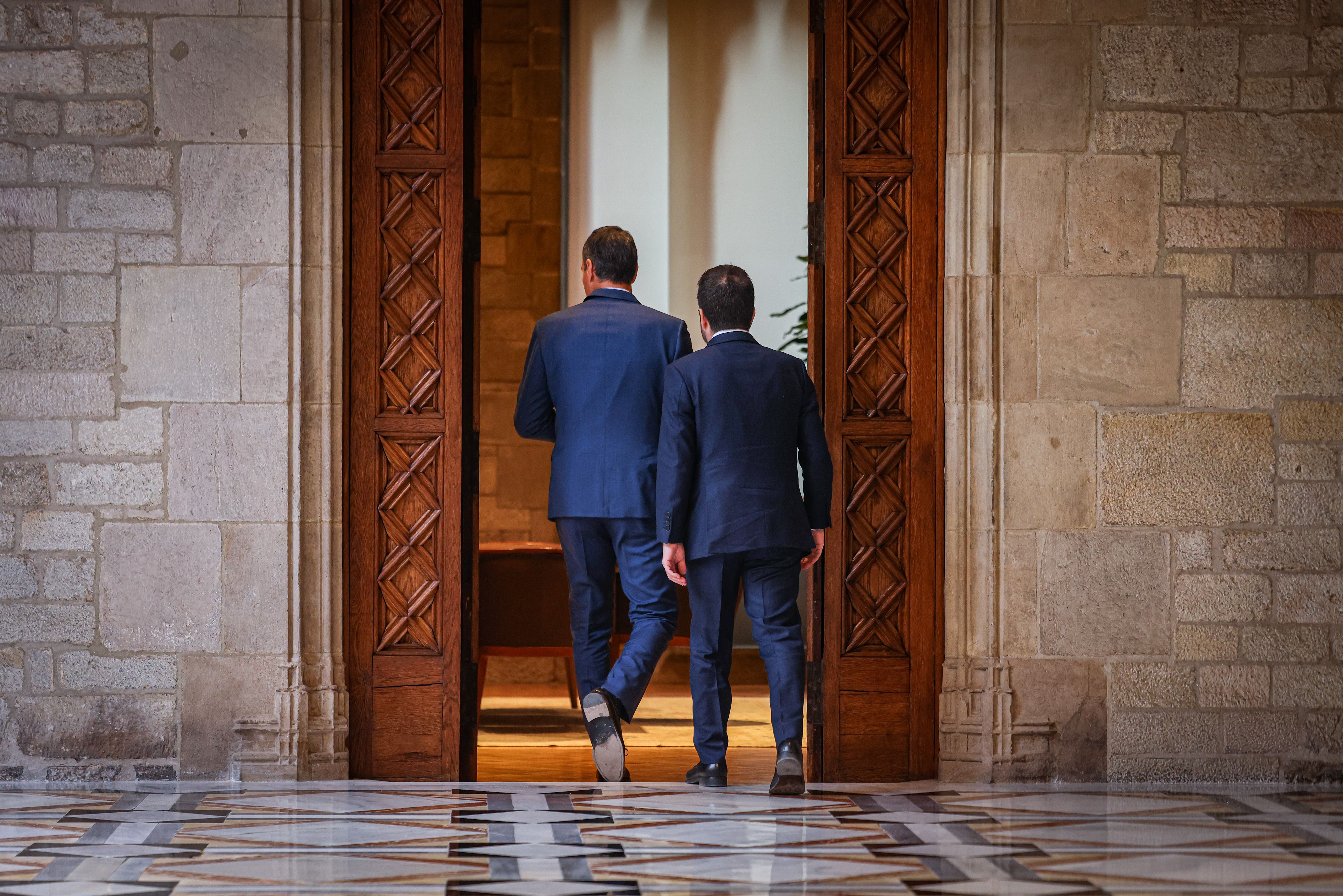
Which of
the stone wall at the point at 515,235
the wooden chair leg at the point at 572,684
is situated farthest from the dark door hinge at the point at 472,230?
the stone wall at the point at 515,235

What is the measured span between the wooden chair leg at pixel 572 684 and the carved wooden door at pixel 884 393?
7.15ft

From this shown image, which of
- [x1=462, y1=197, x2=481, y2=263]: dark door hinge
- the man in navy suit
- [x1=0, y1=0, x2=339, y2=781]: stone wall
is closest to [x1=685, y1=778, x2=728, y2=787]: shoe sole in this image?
the man in navy suit

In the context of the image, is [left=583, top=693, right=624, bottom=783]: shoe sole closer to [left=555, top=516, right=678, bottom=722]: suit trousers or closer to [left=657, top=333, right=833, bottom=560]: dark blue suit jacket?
[left=555, top=516, right=678, bottom=722]: suit trousers

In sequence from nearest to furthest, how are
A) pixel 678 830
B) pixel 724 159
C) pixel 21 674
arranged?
1. pixel 678 830
2. pixel 21 674
3. pixel 724 159

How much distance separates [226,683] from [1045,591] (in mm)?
2575

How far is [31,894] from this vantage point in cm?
308

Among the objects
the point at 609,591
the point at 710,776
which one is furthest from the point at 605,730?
the point at 609,591

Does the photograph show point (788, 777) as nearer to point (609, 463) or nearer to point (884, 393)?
point (609, 463)

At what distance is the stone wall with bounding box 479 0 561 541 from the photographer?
8.24 m

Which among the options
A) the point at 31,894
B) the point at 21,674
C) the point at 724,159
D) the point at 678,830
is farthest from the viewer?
the point at 724,159

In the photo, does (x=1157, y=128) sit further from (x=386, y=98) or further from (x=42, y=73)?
(x=42, y=73)

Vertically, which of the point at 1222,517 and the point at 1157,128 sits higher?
the point at 1157,128

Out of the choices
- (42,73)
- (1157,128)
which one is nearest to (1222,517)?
(1157,128)

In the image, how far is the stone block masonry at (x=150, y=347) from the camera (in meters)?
4.54
